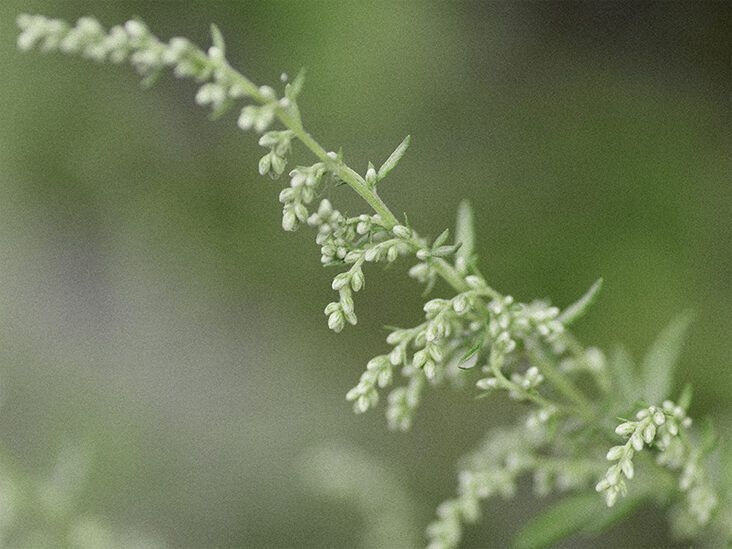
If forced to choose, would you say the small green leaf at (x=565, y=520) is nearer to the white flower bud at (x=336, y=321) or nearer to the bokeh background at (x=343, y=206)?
the white flower bud at (x=336, y=321)

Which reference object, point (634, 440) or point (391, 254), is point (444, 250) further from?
point (634, 440)

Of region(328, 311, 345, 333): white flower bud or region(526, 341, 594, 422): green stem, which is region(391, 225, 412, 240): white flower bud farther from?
region(526, 341, 594, 422): green stem

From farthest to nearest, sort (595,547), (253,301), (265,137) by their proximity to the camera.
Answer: (253,301) < (595,547) < (265,137)

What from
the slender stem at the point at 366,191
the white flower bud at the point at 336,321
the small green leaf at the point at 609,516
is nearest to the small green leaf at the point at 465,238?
the slender stem at the point at 366,191

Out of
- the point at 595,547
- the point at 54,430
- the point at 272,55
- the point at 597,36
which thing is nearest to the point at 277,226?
the point at 272,55

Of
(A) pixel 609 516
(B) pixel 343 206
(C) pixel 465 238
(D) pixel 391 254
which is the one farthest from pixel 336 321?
(B) pixel 343 206

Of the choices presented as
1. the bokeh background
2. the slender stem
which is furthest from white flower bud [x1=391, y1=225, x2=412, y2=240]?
the bokeh background

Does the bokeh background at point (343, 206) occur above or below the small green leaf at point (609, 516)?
above

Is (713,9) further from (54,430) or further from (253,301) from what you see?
(54,430)

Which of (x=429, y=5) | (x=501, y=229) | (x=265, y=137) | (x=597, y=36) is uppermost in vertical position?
(x=429, y=5)
